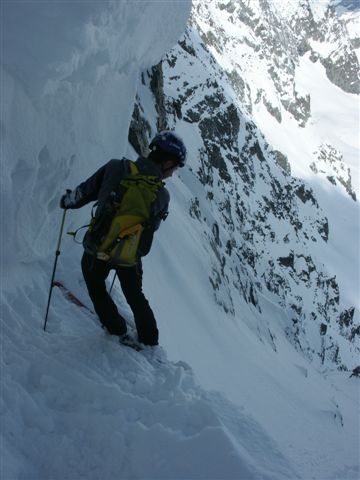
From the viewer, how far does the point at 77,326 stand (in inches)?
210

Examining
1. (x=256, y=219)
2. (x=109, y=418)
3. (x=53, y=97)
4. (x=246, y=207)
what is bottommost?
(x=109, y=418)

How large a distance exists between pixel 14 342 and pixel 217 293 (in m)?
13.4

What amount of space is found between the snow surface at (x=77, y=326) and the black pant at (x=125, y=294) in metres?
0.19

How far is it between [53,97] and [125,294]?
2356mm

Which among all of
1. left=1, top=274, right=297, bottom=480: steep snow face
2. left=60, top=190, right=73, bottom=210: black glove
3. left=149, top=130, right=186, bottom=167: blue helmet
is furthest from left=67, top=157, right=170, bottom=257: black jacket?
left=1, top=274, right=297, bottom=480: steep snow face

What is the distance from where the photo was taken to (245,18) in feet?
569

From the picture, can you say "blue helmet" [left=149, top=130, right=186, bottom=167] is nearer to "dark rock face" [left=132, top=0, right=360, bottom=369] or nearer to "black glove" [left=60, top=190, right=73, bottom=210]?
"black glove" [left=60, top=190, right=73, bottom=210]

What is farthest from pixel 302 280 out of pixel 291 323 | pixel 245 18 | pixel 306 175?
pixel 245 18

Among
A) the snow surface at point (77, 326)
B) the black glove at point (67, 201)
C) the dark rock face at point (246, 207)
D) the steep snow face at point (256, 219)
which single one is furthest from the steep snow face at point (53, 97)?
the steep snow face at point (256, 219)

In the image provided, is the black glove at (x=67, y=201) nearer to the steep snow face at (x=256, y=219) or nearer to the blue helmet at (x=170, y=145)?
the blue helmet at (x=170, y=145)

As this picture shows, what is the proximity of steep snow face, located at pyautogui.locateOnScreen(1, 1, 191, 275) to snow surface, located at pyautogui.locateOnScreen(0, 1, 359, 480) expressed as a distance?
0.02 metres

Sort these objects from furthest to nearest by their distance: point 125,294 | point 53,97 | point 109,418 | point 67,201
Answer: point 53,97 < point 67,201 < point 125,294 < point 109,418

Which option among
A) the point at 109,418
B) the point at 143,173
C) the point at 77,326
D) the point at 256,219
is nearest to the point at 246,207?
the point at 256,219

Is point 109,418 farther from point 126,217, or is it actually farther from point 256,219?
point 256,219
